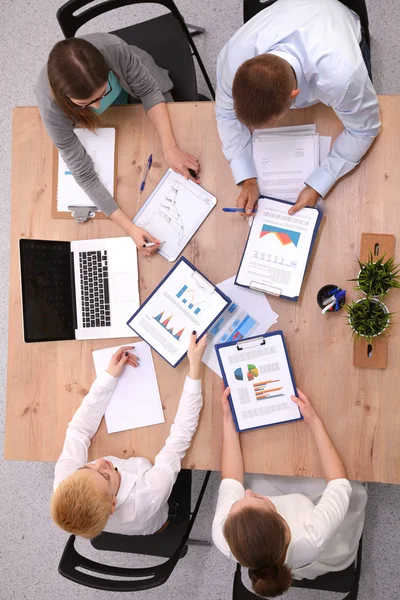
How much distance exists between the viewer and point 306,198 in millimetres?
1333

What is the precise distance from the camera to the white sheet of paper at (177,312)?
1.39 m

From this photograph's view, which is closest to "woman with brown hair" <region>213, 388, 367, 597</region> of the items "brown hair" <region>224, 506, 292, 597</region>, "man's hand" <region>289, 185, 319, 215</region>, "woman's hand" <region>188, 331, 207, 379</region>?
"brown hair" <region>224, 506, 292, 597</region>

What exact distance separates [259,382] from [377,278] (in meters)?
0.45

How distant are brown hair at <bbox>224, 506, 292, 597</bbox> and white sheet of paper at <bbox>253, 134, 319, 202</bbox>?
2.94 ft

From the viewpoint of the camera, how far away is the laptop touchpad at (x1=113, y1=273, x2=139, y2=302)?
1449mm

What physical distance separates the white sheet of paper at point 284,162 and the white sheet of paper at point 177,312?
1.12 feet

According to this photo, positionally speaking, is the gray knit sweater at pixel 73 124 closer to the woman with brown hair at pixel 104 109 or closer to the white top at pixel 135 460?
the woman with brown hair at pixel 104 109

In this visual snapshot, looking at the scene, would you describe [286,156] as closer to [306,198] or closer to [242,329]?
[306,198]

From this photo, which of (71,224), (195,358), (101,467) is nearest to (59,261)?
(71,224)

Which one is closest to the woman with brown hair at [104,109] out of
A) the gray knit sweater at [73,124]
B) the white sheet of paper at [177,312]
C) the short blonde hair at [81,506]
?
the gray knit sweater at [73,124]

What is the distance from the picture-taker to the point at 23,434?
150cm

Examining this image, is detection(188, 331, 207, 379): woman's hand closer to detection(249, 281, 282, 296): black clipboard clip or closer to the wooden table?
the wooden table

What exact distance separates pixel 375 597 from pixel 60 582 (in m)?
1.37

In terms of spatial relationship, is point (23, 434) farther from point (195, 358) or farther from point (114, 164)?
point (114, 164)
